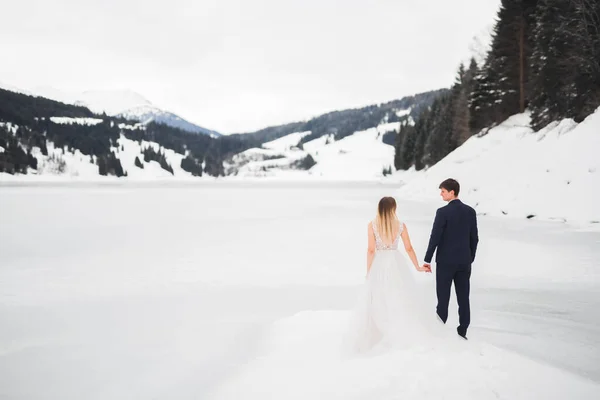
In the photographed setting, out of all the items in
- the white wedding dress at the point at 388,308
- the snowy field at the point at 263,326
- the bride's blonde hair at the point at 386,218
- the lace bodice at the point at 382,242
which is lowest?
the snowy field at the point at 263,326

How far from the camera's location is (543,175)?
2164 centimetres

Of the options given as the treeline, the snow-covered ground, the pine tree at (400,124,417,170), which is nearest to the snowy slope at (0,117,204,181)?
the snow-covered ground

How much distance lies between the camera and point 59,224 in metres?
19.8

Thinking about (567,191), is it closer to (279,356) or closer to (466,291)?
(466,291)

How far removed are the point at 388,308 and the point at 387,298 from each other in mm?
121

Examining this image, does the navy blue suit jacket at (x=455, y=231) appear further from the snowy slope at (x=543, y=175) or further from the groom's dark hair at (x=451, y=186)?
the snowy slope at (x=543, y=175)

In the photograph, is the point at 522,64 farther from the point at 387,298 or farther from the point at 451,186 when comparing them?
the point at 387,298

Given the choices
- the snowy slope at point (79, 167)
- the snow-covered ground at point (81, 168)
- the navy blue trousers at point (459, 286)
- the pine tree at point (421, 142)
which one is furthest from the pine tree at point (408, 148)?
the snowy slope at point (79, 167)

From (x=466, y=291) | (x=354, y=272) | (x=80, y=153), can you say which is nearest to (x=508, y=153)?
(x=354, y=272)

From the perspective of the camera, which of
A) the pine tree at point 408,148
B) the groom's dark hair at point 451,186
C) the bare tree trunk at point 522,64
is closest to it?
the groom's dark hair at point 451,186

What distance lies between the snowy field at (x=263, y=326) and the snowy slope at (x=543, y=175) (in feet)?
19.4

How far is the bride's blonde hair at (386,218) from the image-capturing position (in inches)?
189

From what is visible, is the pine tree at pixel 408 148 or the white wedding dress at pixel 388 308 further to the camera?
the pine tree at pixel 408 148

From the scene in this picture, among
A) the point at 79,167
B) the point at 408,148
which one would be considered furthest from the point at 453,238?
the point at 79,167
